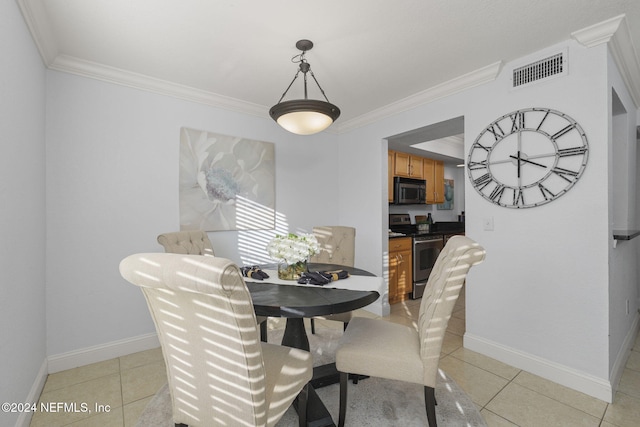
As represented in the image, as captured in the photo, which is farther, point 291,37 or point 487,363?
point 487,363

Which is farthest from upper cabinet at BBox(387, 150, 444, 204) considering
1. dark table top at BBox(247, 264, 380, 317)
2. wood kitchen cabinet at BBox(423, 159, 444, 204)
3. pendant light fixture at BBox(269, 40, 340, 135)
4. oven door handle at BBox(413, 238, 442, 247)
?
dark table top at BBox(247, 264, 380, 317)

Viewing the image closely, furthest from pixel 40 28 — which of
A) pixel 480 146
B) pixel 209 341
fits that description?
pixel 480 146

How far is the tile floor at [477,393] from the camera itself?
67.8 inches

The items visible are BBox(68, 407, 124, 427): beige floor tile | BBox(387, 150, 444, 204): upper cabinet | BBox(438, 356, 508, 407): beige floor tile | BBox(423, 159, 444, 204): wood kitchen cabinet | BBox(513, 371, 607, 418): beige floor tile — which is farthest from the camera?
BBox(423, 159, 444, 204): wood kitchen cabinet

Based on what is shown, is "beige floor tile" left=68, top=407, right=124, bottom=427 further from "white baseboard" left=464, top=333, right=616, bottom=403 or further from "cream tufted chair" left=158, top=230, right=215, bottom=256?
"white baseboard" left=464, top=333, right=616, bottom=403

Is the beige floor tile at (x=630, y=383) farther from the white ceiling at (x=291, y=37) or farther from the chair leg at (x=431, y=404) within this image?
the white ceiling at (x=291, y=37)

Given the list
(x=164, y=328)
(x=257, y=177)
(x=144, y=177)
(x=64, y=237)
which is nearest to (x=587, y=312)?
(x=164, y=328)

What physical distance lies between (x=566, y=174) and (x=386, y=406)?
6.45 ft

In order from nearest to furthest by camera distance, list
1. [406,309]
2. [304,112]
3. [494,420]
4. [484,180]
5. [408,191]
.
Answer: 1. [494,420]
2. [304,112]
3. [484,180]
4. [406,309]
5. [408,191]

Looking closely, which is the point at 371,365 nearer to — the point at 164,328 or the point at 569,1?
the point at 164,328

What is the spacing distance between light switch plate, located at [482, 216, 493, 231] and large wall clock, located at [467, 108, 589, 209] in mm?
152

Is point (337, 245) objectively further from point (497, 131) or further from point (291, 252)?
point (497, 131)

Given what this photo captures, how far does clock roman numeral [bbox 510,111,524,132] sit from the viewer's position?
229 cm

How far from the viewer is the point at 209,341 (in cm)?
106
